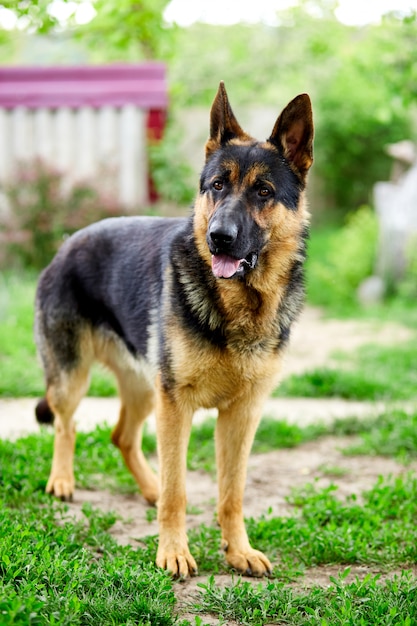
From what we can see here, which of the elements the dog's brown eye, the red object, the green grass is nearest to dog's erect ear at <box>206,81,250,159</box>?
the dog's brown eye

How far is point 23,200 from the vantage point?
11.1 meters

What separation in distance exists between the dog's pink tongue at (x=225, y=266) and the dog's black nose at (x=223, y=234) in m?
0.09

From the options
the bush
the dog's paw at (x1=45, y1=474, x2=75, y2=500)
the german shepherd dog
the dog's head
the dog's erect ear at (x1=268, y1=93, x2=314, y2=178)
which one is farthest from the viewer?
the bush

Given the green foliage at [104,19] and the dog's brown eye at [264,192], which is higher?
the green foliage at [104,19]

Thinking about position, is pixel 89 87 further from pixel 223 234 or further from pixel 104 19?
pixel 223 234

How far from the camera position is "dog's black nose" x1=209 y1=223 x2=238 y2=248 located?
341cm

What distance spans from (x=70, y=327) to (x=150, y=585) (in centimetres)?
179

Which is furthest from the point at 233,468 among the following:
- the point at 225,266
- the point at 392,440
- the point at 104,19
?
the point at 104,19

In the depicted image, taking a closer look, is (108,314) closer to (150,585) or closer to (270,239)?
(270,239)

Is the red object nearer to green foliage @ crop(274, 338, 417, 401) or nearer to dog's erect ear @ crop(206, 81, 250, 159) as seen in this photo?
green foliage @ crop(274, 338, 417, 401)

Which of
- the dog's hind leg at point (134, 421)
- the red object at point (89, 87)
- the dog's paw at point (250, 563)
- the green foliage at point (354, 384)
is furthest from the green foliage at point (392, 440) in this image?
the red object at point (89, 87)

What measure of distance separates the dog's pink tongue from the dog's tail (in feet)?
5.96

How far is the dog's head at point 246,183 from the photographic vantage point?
3.51 meters

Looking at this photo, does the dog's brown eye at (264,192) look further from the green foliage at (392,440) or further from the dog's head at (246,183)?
the green foliage at (392,440)
